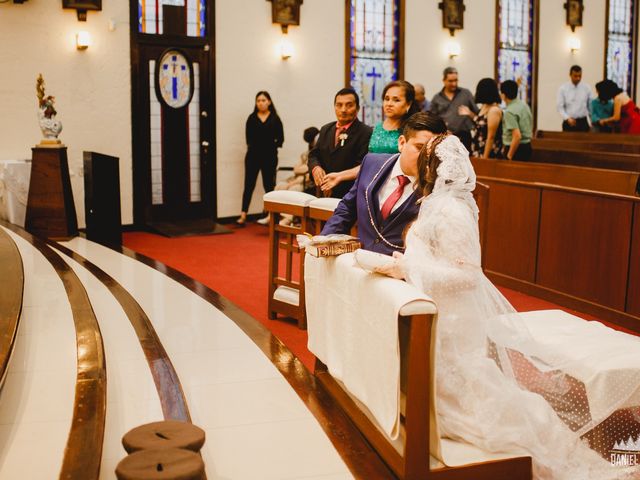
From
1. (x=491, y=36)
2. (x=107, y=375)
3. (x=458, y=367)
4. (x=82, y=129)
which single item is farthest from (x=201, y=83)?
(x=458, y=367)

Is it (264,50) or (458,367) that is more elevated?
(264,50)

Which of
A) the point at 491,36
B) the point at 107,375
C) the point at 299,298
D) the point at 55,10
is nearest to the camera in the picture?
the point at 107,375

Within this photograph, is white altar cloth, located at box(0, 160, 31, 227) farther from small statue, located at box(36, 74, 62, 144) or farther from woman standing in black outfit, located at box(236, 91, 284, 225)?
woman standing in black outfit, located at box(236, 91, 284, 225)

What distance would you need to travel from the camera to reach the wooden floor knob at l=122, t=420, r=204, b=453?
2588 mm

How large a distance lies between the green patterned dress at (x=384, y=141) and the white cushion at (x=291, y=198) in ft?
1.66

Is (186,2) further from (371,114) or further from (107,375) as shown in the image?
(107,375)

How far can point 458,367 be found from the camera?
296 cm

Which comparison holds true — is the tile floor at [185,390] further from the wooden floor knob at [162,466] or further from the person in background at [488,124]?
the person in background at [488,124]

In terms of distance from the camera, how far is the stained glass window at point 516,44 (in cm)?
1231

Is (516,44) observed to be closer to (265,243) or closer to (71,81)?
(265,243)

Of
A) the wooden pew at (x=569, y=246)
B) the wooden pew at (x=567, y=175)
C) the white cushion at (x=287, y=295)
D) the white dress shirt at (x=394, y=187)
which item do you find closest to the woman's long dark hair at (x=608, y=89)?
the wooden pew at (x=567, y=175)

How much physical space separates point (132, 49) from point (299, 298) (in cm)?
544

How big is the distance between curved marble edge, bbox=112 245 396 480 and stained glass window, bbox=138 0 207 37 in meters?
4.87

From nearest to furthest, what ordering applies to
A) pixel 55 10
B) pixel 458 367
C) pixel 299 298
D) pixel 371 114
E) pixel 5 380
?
pixel 458 367
pixel 5 380
pixel 299 298
pixel 55 10
pixel 371 114
